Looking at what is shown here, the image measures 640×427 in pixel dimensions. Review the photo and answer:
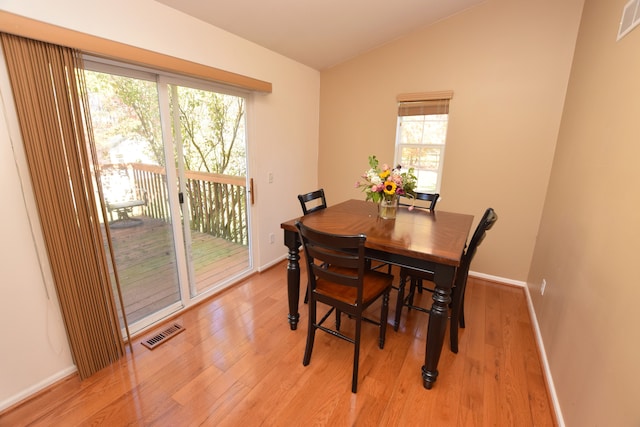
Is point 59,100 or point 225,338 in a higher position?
point 59,100

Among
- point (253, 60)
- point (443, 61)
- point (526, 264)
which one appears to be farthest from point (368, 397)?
point (443, 61)

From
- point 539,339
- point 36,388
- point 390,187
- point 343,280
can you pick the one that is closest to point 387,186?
point 390,187

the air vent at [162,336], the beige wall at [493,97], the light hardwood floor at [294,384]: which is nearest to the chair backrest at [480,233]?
the light hardwood floor at [294,384]

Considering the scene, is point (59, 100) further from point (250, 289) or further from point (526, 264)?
point (526, 264)

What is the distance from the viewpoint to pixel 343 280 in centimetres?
162

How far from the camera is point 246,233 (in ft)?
10.5

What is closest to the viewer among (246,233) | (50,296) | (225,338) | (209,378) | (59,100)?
(59,100)

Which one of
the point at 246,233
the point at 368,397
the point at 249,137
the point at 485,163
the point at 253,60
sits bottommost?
the point at 368,397

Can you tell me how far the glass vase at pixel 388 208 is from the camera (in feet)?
7.39

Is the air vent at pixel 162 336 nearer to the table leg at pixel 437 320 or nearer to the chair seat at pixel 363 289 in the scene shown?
the chair seat at pixel 363 289

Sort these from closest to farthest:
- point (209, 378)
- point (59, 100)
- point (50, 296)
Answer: point (59, 100), point (50, 296), point (209, 378)

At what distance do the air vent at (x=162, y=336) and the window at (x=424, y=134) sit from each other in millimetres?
2832

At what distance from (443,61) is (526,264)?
2292 mm

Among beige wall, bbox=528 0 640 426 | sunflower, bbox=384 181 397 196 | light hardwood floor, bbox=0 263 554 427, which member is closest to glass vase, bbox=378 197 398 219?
sunflower, bbox=384 181 397 196
